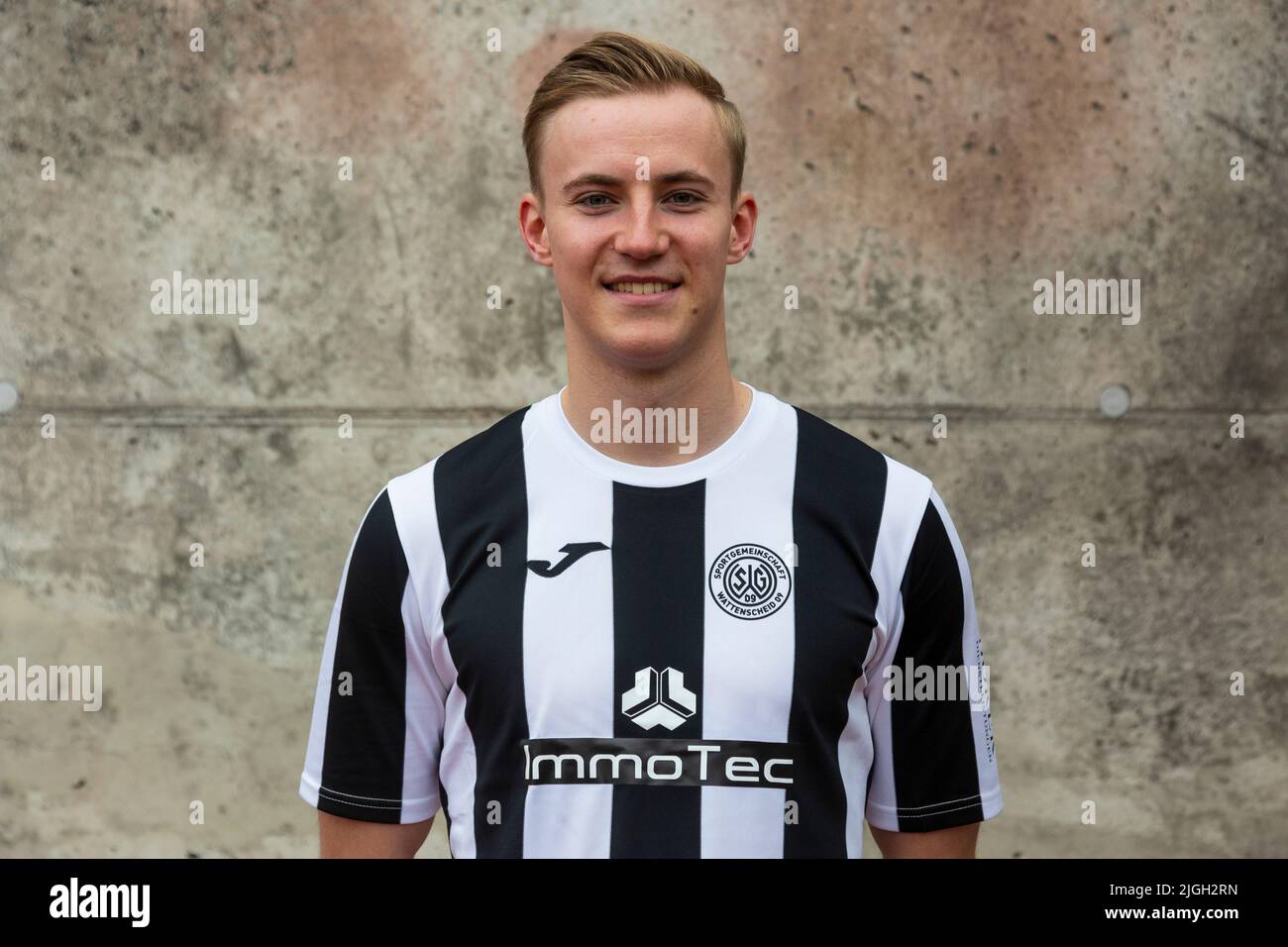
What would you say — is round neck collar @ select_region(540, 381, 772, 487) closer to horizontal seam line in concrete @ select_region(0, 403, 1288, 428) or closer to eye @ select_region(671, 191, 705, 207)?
eye @ select_region(671, 191, 705, 207)

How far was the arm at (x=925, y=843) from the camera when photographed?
206 cm

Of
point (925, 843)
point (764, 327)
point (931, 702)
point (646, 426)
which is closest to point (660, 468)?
point (646, 426)

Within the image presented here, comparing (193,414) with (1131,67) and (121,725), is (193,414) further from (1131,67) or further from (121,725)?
(1131,67)

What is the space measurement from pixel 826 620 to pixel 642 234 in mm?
625

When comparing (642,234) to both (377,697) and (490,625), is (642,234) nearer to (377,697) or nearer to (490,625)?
(490,625)

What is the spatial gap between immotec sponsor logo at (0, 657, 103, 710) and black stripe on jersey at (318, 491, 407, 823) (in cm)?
200

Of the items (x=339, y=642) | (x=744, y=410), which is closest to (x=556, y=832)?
(x=339, y=642)

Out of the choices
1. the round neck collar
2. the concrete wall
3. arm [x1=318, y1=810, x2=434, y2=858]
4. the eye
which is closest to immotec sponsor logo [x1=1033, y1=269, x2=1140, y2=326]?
the concrete wall

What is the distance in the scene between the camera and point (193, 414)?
12.1ft

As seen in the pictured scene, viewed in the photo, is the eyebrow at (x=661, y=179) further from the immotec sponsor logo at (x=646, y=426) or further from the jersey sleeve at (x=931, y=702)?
the jersey sleeve at (x=931, y=702)

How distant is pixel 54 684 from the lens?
12.4 ft

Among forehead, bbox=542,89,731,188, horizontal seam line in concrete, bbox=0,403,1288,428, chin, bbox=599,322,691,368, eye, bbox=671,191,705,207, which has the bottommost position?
chin, bbox=599,322,691,368

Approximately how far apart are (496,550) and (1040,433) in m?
2.18

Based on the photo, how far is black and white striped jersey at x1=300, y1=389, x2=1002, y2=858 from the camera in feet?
5.97
